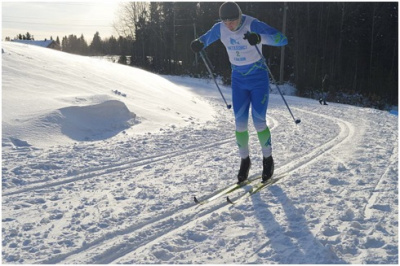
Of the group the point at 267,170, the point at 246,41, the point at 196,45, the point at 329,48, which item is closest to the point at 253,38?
the point at 246,41

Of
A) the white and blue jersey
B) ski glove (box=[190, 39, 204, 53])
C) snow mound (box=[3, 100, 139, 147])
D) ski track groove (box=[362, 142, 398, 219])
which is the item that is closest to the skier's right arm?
ski glove (box=[190, 39, 204, 53])

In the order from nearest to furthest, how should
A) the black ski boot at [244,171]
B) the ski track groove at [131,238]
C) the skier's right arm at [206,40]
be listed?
the ski track groove at [131,238]
the black ski boot at [244,171]
the skier's right arm at [206,40]

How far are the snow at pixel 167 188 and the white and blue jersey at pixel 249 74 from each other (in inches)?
27.3

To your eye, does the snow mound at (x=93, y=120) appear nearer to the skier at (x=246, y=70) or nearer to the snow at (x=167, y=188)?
the snow at (x=167, y=188)

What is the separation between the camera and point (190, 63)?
116 ft

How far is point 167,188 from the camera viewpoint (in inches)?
166

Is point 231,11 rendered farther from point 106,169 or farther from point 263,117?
point 106,169

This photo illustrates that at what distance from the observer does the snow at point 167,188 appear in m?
2.86

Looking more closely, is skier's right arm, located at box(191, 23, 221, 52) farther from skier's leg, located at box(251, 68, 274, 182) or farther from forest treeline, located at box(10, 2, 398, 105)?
forest treeline, located at box(10, 2, 398, 105)

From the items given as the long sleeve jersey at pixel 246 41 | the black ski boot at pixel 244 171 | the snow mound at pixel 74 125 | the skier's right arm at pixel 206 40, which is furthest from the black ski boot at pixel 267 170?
the snow mound at pixel 74 125

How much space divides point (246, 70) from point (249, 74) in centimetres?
7

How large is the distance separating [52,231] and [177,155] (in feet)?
9.13

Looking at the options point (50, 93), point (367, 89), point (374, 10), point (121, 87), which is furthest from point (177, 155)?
point (374, 10)

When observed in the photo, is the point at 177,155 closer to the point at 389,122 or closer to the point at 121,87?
the point at 121,87
